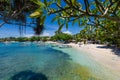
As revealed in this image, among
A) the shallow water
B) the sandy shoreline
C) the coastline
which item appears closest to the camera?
the shallow water

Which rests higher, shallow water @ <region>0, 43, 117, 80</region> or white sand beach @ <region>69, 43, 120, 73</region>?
white sand beach @ <region>69, 43, 120, 73</region>

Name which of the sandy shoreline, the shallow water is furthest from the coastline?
the shallow water

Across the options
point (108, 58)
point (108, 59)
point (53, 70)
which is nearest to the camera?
point (53, 70)

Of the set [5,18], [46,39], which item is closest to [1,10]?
[5,18]

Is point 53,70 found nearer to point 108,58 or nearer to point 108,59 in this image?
point 108,59

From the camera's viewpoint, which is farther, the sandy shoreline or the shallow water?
the sandy shoreline

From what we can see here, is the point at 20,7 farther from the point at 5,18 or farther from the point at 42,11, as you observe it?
the point at 42,11

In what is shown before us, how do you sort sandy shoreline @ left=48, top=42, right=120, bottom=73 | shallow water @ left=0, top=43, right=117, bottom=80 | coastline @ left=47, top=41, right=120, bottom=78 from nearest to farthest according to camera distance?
1. shallow water @ left=0, top=43, right=117, bottom=80
2. coastline @ left=47, top=41, right=120, bottom=78
3. sandy shoreline @ left=48, top=42, right=120, bottom=73

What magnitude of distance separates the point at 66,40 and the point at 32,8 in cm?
7069

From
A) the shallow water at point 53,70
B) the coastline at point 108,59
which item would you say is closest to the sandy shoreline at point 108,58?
the coastline at point 108,59

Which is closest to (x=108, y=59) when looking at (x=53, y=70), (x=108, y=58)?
(x=108, y=58)

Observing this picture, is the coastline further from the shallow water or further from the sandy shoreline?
the shallow water

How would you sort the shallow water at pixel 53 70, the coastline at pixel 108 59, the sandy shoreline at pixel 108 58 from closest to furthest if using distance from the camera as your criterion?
the shallow water at pixel 53 70 < the coastline at pixel 108 59 < the sandy shoreline at pixel 108 58

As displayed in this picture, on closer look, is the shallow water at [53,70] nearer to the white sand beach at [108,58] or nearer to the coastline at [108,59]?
the coastline at [108,59]
